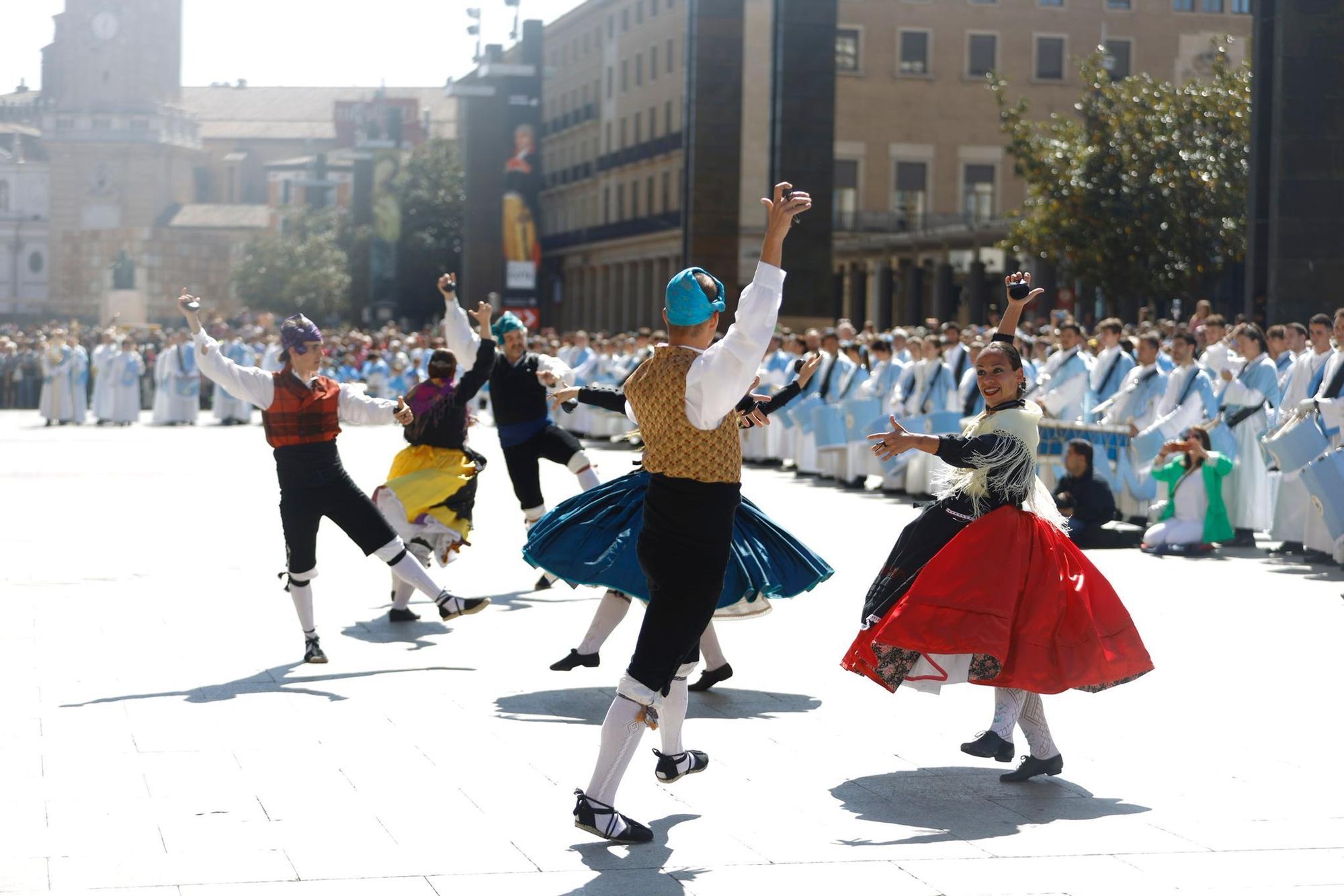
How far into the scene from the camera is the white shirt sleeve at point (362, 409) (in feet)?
29.6

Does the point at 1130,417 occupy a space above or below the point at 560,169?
below

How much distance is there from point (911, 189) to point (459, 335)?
59.5 metres

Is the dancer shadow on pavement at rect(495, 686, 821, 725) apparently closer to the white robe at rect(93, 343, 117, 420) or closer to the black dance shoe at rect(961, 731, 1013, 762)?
the black dance shoe at rect(961, 731, 1013, 762)

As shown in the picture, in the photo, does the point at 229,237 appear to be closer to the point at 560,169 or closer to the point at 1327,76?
the point at 560,169

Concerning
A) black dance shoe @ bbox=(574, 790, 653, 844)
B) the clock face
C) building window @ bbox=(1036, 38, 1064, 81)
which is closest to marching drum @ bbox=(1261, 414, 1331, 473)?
black dance shoe @ bbox=(574, 790, 653, 844)

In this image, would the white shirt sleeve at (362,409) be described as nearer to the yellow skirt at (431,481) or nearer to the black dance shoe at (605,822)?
the yellow skirt at (431,481)

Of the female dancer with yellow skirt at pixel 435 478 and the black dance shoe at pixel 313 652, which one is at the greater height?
the female dancer with yellow skirt at pixel 435 478

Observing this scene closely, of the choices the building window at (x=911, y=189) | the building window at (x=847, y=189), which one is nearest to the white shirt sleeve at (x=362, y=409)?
the building window at (x=847, y=189)

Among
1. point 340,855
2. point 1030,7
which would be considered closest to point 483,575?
point 340,855

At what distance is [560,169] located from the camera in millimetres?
96125

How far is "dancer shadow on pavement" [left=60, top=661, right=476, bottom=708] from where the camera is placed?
7.89 m

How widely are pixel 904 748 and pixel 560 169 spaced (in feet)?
297

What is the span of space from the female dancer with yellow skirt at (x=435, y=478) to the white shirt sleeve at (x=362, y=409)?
57.4 inches

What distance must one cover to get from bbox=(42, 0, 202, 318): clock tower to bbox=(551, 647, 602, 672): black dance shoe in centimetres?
12915
